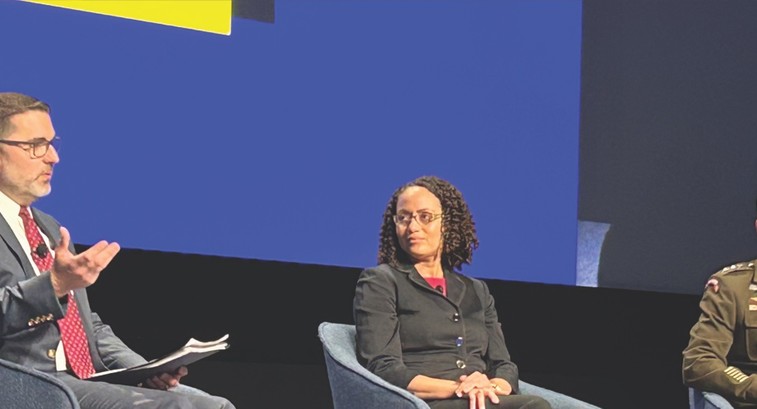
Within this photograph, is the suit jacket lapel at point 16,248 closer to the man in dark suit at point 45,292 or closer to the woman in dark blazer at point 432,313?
the man in dark suit at point 45,292

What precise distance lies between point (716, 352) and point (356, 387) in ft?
3.87

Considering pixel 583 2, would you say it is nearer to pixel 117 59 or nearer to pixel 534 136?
pixel 534 136

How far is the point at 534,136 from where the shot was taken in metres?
5.04

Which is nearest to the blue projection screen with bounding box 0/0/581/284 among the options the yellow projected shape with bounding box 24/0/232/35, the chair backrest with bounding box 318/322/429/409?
the yellow projected shape with bounding box 24/0/232/35

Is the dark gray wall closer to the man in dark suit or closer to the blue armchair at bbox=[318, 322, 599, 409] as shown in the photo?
the blue armchair at bbox=[318, 322, 599, 409]

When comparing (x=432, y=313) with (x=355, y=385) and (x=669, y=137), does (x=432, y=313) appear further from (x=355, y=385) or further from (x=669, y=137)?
(x=669, y=137)

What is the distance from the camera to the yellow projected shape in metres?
4.14

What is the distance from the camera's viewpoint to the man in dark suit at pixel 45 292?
2814mm

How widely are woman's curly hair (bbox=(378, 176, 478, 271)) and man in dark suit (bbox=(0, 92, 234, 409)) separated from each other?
3.20 ft

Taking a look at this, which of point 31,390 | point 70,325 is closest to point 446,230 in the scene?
point 70,325

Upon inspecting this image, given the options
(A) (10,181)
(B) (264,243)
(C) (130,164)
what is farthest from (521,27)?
(A) (10,181)

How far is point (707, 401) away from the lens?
354 centimetres

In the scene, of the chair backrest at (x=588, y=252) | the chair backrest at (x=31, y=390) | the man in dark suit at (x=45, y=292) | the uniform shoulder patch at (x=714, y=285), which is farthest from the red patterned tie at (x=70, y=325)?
the chair backrest at (x=588, y=252)

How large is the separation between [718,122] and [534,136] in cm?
104
